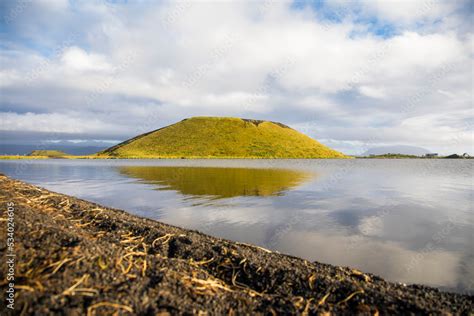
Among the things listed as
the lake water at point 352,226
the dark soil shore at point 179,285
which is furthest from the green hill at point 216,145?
the dark soil shore at point 179,285

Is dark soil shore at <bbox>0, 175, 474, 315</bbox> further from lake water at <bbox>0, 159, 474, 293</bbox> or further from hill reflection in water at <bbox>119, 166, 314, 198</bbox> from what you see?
hill reflection in water at <bbox>119, 166, 314, 198</bbox>

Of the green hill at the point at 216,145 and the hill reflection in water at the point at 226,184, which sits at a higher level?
the green hill at the point at 216,145

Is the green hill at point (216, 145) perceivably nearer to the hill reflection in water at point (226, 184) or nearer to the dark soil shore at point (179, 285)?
the hill reflection in water at point (226, 184)

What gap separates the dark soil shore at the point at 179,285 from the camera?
3.67m

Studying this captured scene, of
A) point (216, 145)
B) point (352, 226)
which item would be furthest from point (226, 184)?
point (216, 145)

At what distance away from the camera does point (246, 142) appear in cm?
17950

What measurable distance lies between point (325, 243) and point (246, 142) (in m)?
170

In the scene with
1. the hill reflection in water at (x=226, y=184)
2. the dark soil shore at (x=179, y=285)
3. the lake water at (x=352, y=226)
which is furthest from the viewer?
the hill reflection in water at (x=226, y=184)

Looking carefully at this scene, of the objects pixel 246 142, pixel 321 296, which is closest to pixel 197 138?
pixel 246 142

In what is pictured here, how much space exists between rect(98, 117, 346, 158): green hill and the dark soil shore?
151 meters

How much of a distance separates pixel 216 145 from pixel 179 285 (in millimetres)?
167903

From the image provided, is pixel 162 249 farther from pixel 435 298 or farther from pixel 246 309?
pixel 435 298

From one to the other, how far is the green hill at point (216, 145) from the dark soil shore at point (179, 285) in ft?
496

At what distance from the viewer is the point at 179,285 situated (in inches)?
170
